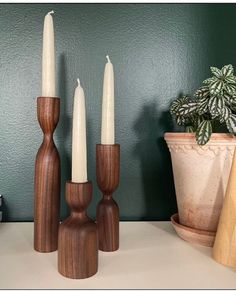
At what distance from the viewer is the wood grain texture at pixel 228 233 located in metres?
0.47

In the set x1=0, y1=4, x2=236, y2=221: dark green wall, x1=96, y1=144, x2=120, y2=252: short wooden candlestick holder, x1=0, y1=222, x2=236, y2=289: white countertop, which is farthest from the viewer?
x1=0, y1=4, x2=236, y2=221: dark green wall

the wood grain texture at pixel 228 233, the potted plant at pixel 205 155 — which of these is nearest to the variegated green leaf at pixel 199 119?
the potted plant at pixel 205 155

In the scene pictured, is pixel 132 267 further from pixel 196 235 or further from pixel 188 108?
pixel 188 108

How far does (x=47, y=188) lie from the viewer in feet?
1.68

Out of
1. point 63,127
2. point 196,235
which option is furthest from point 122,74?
point 196,235

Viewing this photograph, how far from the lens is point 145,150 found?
A: 73 cm

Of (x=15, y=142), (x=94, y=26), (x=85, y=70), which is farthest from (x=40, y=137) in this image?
(x=94, y=26)

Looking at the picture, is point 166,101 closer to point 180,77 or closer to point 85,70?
point 180,77

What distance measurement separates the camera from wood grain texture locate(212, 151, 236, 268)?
467 mm

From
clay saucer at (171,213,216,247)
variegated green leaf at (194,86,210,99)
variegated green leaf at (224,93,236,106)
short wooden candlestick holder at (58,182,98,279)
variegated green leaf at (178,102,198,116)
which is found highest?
variegated green leaf at (194,86,210,99)

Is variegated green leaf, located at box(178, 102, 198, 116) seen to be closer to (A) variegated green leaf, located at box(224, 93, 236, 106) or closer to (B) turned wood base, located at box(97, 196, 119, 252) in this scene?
(A) variegated green leaf, located at box(224, 93, 236, 106)

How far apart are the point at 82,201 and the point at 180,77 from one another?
0.45 metres

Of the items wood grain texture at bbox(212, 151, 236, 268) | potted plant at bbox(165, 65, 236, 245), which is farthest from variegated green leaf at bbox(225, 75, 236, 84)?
wood grain texture at bbox(212, 151, 236, 268)

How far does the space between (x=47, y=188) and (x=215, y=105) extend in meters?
0.33
